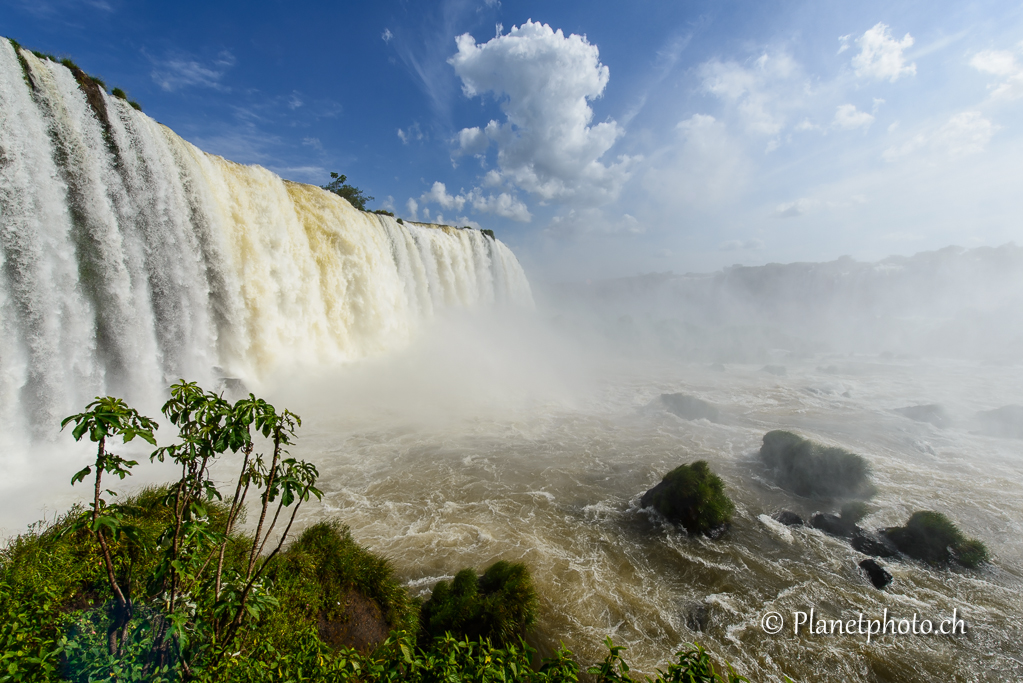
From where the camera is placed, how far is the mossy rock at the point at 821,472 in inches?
420

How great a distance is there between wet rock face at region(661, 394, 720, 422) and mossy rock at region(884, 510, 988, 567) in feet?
31.0

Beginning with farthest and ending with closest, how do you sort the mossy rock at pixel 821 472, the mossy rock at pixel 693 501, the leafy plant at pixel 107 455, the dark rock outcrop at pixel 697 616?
the mossy rock at pixel 821 472 → the mossy rock at pixel 693 501 → the dark rock outcrop at pixel 697 616 → the leafy plant at pixel 107 455

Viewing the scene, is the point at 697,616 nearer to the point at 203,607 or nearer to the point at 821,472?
the point at 203,607

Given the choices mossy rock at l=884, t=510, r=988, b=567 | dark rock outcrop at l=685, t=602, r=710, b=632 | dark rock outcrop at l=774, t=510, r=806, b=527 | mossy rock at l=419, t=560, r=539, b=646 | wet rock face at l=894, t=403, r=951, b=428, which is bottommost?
wet rock face at l=894, t=403, r=951, b=428

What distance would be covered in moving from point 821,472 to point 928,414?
44.7 ft

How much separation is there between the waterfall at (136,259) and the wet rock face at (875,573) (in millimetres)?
18288

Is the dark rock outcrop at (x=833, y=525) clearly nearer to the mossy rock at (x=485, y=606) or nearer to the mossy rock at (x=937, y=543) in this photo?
the mossy rock at (x=937, y=543)

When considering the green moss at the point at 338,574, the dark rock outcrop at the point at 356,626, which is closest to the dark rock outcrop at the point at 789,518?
the green moss at the point at 338,574

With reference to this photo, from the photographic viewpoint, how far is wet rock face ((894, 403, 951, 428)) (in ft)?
59.4

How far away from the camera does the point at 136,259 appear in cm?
1173

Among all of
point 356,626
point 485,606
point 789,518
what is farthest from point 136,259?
point 789,518

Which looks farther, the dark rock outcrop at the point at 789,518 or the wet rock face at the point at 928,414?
the wet rock face at the point at 928,414

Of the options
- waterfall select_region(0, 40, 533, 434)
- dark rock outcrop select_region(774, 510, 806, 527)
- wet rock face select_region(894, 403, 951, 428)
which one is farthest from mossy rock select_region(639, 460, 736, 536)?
wet rock face select_region(894, 403, 951, 428)

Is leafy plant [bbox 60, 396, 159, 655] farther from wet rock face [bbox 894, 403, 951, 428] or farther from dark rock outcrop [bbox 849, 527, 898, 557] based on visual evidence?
wet rock face [bbox 894, 403, 951, 428]
